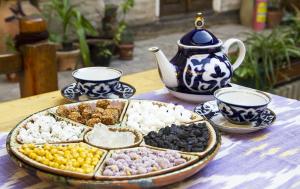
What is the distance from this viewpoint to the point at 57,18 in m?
4.23

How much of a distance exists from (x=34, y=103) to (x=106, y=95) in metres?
0.24

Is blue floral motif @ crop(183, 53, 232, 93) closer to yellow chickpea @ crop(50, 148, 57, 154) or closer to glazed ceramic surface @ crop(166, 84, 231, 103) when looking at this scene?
glazed ceramic surface @ crop(166, 84, 231, 103)

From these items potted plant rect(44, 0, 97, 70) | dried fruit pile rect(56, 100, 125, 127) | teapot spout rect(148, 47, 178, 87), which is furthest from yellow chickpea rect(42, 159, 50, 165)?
potted plant rect(44, 0, 97, 70)

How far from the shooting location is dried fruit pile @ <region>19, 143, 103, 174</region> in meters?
0.94

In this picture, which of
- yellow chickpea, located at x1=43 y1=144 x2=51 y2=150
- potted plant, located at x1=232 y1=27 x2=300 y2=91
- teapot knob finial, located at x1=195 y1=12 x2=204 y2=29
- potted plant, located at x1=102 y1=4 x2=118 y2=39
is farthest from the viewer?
potted plant, located at x1=102 y1=4 x2=118 y2=39

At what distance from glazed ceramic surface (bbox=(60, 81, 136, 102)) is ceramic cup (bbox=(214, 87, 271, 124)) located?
309mm

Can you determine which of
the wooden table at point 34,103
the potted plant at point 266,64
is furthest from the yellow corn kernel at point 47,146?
the potted plant at point 266,64

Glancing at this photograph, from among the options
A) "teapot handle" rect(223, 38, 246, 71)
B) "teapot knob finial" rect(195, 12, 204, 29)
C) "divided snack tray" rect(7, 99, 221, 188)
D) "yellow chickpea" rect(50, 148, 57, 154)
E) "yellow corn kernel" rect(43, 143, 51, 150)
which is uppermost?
"teapot knob finial" rect(195, 12, 204, 29)

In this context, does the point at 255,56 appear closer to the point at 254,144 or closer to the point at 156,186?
the point at 254,144

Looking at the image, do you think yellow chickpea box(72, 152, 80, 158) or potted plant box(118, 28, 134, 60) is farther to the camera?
potted plant box(118, 28, 134, 60)

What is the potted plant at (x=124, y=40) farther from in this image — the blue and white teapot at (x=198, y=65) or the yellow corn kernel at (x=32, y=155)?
the yellow corn kernel at (x=32, y=155)

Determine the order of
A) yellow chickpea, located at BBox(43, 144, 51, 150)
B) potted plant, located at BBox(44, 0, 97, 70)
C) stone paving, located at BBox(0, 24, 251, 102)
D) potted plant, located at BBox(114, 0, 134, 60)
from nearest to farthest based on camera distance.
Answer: yellow chickpea, located at BBox(43, 144, 51, 150) → stone paving, located at BBox(0, 24, 251, 102) → potted plant, located at BBox(44, 0, 97, 70) → potted plant, located at BBox(114, 0, 134, 60)

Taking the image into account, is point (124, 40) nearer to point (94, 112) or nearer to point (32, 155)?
point (94, 112)

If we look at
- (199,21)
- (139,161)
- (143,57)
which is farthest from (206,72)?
(143,57)
